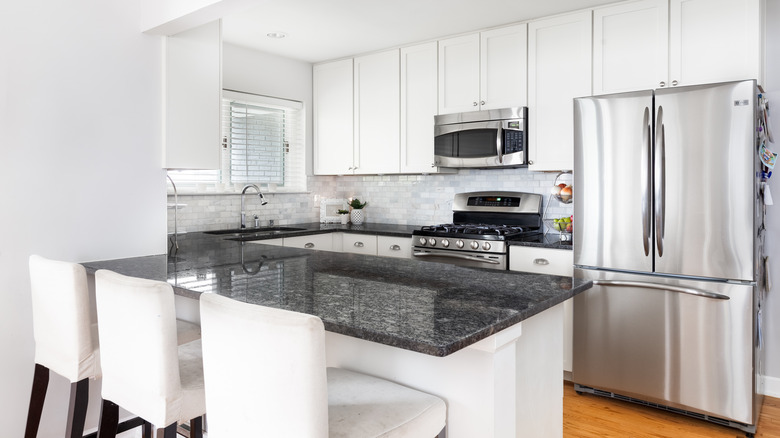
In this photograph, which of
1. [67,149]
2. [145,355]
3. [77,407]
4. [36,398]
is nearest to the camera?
[145,355]

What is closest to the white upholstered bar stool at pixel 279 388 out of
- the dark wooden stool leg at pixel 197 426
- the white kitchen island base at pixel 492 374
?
the white kitchen island base at pixel 492 374

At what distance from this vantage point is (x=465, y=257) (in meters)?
3.60

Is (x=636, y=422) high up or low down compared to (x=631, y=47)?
down

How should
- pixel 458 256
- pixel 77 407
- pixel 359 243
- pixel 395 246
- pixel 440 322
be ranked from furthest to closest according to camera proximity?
pixel 359 243
pixel 395 246
pixel 458 256
pixel 77 407
pixel 440 322

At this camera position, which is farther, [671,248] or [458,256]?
[458,256]

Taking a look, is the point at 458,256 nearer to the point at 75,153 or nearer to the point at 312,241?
the point at 312,241

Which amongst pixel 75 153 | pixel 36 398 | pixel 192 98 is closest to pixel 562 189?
pixel 192 98

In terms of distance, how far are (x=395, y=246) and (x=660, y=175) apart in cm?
199

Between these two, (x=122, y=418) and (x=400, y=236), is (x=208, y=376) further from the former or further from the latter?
(x=400, y=236)

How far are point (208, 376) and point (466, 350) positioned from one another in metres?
0.67

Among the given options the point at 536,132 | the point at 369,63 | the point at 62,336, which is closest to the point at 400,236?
the point at 536,132

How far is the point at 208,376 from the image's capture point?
1.24 metres

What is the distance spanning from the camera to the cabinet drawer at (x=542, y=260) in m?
3.26

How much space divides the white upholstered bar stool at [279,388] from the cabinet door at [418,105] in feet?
9.93
